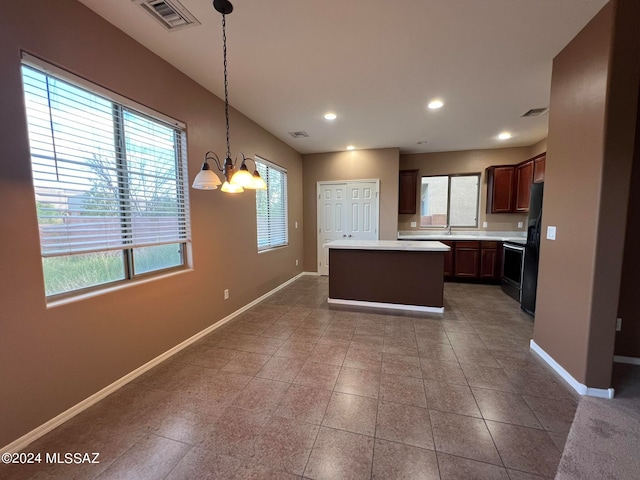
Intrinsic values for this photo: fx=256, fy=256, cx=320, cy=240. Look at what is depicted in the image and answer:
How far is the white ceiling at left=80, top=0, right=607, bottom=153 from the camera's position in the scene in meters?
1.85

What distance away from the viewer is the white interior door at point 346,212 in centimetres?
544

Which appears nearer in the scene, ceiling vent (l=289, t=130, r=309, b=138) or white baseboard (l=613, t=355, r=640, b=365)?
white baseboard (l=613, t=355, r=640, b=365)

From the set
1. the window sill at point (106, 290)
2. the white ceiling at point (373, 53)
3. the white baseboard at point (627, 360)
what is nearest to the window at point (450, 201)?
the white ceiling at point (373, 53)

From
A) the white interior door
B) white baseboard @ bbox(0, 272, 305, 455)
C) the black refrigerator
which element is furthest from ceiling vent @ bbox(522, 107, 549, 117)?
white baseboard @ bbox(0, 272, 305, 455)

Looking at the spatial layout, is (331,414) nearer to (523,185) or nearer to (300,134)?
(300,134)

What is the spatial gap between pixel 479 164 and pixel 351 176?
2.75m

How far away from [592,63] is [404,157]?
402cm

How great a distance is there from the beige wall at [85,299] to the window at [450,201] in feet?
14.8

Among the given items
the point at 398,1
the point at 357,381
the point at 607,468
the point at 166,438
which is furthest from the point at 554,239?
the point at 166,438

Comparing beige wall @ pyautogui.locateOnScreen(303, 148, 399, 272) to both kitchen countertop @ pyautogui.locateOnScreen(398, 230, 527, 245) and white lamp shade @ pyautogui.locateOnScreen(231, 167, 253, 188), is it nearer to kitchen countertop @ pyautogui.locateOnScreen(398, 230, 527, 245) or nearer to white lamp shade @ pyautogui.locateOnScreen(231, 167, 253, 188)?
kitchen countertop @ pyautogui.locateOnScreen(398, 230, 527, 245)

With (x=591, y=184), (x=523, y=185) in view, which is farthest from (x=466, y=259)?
(x=591, y=184)

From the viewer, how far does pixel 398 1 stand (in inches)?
69.6

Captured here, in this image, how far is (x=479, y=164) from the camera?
549 centimetres

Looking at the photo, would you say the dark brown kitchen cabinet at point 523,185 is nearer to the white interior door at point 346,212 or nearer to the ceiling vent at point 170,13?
the white interior door at point 346,212
